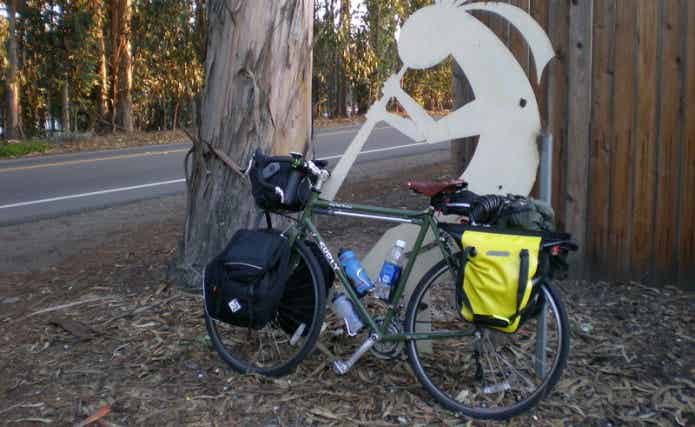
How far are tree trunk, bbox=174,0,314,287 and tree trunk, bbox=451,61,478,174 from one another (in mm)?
1145

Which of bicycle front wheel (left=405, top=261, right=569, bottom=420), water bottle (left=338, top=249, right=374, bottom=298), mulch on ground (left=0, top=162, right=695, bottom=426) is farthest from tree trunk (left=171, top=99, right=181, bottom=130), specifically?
bicycle front wheel (left=405, top=261, right=569, bottom=420)

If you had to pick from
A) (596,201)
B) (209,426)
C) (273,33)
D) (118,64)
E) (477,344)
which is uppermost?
(118,64)

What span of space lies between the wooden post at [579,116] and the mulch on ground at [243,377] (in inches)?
19.9

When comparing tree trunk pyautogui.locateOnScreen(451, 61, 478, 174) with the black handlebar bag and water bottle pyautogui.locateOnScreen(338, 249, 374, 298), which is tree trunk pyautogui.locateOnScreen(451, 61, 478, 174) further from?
the black handlebar bag

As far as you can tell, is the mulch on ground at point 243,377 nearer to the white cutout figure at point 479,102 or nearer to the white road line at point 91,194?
the white cutout figure at point 479,102

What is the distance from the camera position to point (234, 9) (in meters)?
5.27

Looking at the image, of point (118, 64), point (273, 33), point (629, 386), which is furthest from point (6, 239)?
point (118, 64)

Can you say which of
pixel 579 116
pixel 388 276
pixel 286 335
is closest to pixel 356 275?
pixel 388 276

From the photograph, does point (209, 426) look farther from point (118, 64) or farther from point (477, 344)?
point (118, 64)

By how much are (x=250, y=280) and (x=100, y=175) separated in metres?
11.5

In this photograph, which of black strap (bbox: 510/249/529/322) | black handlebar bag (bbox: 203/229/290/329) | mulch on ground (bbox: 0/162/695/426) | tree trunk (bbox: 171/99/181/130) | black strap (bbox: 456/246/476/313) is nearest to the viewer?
black strap (bbox: 510/249/529/322)

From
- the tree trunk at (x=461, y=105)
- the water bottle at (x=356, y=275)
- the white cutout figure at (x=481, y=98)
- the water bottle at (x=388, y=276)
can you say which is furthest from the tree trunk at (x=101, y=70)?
the water bottle at (x=388, y=276)

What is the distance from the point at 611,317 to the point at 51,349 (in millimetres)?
3750

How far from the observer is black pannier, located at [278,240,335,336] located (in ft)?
13.8
